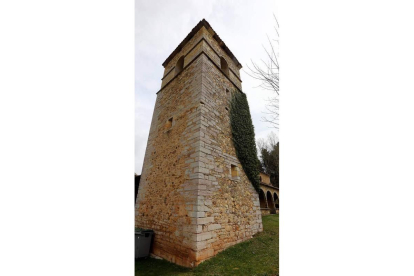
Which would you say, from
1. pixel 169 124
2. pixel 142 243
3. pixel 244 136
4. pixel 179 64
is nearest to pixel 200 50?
pixel 179 64

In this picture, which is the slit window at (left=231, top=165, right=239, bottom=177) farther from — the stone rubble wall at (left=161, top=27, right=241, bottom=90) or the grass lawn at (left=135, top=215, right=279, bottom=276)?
the stone rubble wall at (left=161, top=27, right=241, bottom=90)

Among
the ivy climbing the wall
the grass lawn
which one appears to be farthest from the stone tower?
the ivy climbing the wall

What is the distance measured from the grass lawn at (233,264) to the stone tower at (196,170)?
172mm

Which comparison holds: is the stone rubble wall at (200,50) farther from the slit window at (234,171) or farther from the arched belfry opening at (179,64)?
the slit window at (234,171)

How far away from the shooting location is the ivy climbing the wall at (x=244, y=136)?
6660 mm

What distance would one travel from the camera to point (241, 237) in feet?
17.9

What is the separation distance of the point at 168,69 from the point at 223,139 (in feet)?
16.3

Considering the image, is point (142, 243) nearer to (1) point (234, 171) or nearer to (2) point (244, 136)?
(1) point (234, 171)

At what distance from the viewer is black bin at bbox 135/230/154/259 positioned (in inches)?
197

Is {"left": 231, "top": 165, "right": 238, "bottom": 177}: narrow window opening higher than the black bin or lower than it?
higher

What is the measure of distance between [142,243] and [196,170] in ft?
8.32

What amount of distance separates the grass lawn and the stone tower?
0.57 feet

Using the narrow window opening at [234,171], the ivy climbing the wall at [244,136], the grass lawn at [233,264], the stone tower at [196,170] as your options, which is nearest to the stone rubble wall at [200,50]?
the stone tower at [196,170]
